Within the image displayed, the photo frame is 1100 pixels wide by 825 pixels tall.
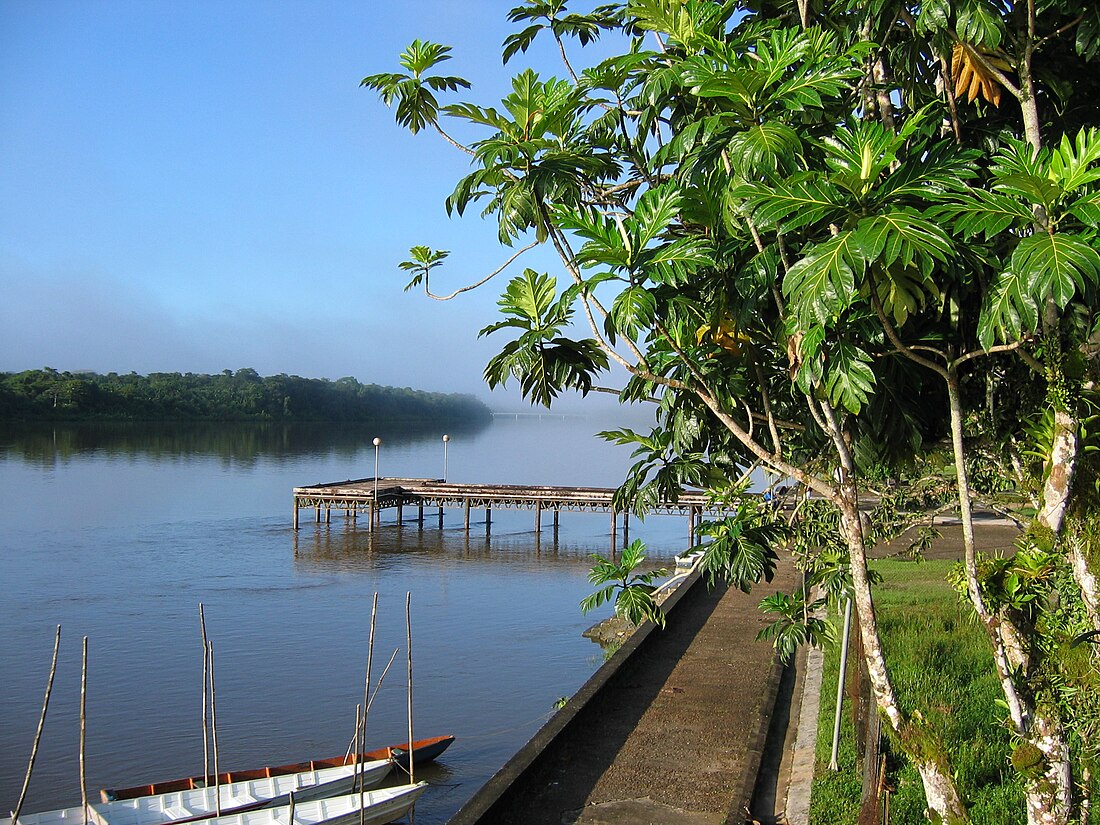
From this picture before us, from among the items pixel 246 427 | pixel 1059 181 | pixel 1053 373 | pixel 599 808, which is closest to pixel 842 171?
pixel 1059 181

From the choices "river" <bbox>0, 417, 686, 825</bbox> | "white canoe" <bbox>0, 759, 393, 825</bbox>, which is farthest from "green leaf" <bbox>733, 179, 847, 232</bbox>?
"river" <bbox>0, 417, 686, 825</bbox>

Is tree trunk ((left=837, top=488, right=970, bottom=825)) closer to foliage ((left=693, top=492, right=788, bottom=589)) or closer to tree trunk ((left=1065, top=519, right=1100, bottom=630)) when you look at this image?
foliage ((left=693, top=492, right=788, bottom=589))

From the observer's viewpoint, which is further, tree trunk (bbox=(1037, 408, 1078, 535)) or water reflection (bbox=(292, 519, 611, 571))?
water reflection (bbox=(292, 519, 611, 571))

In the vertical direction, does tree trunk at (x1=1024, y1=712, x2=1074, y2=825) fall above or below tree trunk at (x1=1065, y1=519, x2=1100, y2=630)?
below

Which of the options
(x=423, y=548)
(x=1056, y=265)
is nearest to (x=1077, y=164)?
(x=1056, y=265)

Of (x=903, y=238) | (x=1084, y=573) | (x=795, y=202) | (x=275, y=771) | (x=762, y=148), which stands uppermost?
(x=762, y=148)

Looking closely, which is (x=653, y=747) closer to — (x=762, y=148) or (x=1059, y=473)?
(x=1059, y=473)

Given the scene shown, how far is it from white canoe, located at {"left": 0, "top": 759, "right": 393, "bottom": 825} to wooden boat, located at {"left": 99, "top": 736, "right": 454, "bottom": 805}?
0.13 m

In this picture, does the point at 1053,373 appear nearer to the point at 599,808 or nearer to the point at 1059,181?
the point at 1059,181

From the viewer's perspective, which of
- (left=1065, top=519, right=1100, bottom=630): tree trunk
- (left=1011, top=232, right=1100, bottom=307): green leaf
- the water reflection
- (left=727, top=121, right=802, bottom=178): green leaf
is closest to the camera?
(left=1011, top=232, right=1100, bottom=307): green leaf

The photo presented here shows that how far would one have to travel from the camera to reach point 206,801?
966cm

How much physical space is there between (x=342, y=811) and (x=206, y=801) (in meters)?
1.55

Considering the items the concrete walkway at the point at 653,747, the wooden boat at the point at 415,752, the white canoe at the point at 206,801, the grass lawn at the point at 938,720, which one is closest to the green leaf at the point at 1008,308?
the grass lawn at the point at 938,720

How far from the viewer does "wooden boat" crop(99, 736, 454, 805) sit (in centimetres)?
1002
